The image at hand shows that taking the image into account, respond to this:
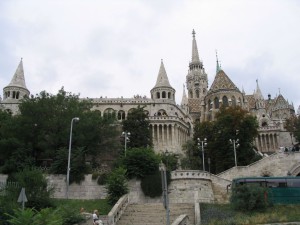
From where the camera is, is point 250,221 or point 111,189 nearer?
point 250,221

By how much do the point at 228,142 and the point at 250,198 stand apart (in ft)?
74.0

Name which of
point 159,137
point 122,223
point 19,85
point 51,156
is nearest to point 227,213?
point 122,223

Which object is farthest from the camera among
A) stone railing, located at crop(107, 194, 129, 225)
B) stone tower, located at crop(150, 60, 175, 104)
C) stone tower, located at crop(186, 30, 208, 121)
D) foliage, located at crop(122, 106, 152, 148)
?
stone tower, located at crop(186, 30, 208, 121)

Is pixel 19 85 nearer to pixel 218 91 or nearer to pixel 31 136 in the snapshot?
pixel 31 136

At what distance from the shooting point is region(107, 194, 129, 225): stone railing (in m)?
21.8

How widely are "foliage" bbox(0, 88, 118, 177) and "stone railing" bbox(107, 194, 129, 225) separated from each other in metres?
8.65

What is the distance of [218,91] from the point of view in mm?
67500

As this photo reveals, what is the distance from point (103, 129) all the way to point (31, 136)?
8.61 meters

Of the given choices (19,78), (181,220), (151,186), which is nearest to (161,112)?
(19,78)

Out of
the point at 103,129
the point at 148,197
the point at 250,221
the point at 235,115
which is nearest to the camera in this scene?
the point at 250,221

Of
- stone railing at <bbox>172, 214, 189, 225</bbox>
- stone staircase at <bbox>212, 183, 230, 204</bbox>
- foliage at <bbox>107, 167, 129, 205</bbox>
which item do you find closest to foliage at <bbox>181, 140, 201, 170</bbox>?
stone staircase at <bbox>212, 183, 230, 204</bbox>

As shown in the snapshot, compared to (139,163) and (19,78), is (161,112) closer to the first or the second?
(19,78)

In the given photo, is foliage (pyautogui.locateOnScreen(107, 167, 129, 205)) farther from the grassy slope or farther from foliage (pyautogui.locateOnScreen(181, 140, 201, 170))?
foliage (pyautogui.locateOnScreen(181, 140, 201, 170))

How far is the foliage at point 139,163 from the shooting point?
32.5 meters
